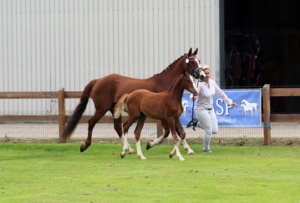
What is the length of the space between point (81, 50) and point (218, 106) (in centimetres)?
970

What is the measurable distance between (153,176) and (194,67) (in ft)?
12.0

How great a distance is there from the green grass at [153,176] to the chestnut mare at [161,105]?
54 centimetres

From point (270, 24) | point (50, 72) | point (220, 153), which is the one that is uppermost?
point (270, 24)

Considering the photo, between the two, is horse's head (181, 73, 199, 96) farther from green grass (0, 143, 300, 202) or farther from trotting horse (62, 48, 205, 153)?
green grass (0, 143, 300, 202)

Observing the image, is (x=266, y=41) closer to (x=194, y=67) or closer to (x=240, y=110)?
(x=240, y=110)

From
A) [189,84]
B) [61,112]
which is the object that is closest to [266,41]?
[61,112]

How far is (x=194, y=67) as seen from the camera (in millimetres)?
13375

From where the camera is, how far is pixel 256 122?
1555cm

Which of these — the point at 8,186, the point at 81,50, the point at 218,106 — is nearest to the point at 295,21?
the point at 81,50

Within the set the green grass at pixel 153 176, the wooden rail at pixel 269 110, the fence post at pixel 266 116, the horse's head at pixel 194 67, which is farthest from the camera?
the wooden rail at pixel 269 110

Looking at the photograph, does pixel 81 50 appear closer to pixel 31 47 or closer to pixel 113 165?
pixel 31 47

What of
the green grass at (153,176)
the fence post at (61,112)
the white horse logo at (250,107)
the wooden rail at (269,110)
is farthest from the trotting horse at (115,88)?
the wooden rail at (269,110)

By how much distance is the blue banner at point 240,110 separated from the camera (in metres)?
15.6

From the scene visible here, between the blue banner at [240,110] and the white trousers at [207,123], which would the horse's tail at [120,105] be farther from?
the blue banner at [240,110]
